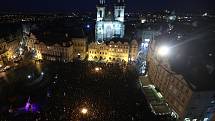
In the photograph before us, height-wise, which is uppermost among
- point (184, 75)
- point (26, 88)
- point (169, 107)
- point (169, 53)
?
point (169, 53)

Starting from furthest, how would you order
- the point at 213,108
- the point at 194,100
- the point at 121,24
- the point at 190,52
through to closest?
1. the point at 121,24
2. the point at 190,52
3. the point at 213,108
4. the point at 194,100

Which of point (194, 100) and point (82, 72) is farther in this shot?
point (82, 72)

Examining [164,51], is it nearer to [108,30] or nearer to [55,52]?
[108,30]

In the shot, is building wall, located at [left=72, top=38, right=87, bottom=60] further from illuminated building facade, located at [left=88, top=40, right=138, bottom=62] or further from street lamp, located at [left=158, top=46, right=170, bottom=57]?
street lamp, located at [left=158, top=46, right=170, bottom=57]

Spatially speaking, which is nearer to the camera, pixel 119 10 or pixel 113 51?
pixel 113 51

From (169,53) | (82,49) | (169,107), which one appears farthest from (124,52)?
(169,107)

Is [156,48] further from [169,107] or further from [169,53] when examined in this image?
[169,107]

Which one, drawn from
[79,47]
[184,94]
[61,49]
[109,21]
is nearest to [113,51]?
[79,47]
